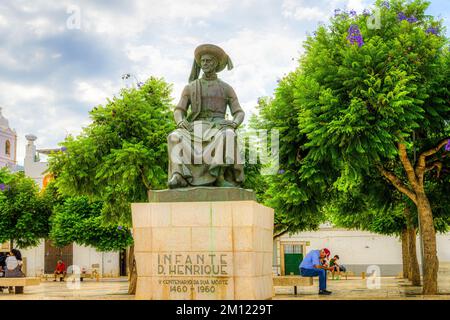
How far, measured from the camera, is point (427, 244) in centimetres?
1783

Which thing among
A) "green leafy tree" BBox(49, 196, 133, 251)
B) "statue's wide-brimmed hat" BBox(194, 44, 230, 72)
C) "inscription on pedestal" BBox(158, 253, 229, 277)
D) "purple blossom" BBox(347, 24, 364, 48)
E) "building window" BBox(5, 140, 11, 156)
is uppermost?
"building window" BBox(5, 140, 11, 156)

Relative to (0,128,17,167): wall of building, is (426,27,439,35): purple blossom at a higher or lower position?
lower

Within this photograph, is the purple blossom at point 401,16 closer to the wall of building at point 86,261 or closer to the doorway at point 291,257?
the doorway at point 291,257

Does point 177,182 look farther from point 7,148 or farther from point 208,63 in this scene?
point 7,148

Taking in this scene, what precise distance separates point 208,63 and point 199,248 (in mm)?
3603

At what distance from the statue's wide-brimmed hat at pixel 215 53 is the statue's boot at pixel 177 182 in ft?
8.00

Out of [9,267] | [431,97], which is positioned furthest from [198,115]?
[9,267]

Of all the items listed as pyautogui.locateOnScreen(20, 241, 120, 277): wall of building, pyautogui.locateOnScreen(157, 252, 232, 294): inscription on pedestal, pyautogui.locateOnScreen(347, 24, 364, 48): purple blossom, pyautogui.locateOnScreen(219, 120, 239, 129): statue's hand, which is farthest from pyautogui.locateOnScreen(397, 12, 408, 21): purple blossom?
pyautogui.locateOnScreen(20, 241, 120, 277): wall of building

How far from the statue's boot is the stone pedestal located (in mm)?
381

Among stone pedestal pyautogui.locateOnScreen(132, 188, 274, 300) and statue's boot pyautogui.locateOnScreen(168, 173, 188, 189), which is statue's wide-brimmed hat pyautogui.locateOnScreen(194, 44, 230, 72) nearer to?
statue's boot pyautogui.locateOnScreen(168, 173, 188, 189)

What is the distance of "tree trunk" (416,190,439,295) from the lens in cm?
1770

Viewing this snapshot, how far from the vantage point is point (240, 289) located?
9.77 m

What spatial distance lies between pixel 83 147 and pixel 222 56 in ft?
31.8
